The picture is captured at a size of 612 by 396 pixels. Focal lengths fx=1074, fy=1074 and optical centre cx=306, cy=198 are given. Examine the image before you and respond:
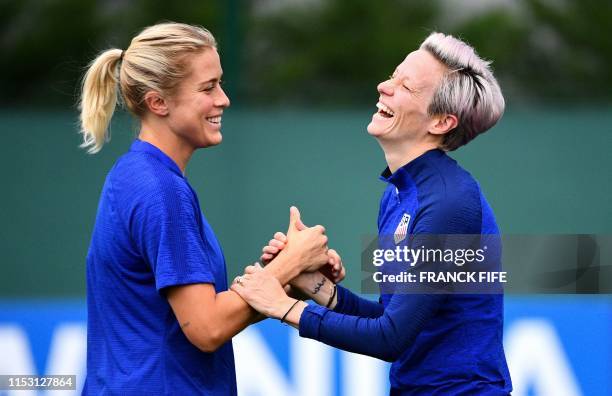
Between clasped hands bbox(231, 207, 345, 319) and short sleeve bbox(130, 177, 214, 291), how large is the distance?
163mm

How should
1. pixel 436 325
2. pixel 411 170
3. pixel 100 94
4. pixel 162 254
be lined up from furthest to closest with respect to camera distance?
1. pixel 100 94
2. pixel 411 170
3. pixel 436 325
4. pixel 162 254

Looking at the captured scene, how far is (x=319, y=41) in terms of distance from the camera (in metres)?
7.27

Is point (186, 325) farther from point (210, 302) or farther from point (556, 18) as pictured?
point (556, 18)

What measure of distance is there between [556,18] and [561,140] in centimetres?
95

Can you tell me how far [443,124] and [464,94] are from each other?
102 millimetres

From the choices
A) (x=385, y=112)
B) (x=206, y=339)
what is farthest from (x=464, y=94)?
(x=206, y=339)

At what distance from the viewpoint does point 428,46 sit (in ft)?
10.1

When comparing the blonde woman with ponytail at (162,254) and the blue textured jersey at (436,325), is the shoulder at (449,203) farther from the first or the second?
the blonde woman with ponytail at (162,254)

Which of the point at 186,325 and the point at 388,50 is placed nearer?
the point at 186,325

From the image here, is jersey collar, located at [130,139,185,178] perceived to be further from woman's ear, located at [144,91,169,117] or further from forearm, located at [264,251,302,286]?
forearm, located at [264,251,302,286]

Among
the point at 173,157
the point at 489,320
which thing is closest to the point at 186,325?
the point at 173,157

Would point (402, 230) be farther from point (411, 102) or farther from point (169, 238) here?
point (169, 238)

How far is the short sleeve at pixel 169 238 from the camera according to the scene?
107 inches

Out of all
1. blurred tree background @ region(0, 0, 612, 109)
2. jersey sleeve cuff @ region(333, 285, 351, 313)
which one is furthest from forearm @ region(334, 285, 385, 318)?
blurred tree background @ region(0, 0, 612, 109)
